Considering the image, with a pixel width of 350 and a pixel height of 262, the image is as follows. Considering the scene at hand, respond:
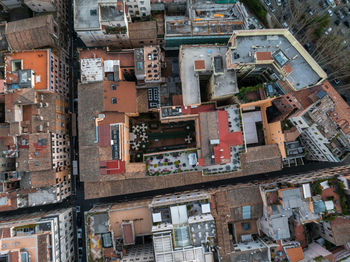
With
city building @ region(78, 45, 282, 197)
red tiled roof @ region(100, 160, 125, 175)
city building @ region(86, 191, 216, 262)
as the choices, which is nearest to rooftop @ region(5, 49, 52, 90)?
city building @ region(78, 45, 282, 197)

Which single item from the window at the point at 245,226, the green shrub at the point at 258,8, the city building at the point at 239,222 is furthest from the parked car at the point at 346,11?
the window at the point at 245,226

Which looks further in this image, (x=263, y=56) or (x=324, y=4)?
(x=324, y=4)

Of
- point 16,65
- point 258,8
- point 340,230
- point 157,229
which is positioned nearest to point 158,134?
point 157,229

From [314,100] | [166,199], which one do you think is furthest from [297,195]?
[166,199]

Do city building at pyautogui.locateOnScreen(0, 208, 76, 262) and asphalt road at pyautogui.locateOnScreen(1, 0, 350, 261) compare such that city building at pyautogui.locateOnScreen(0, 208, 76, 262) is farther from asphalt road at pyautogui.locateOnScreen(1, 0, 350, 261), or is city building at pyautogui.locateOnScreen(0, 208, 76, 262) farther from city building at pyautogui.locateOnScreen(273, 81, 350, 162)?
city building at pyautogui.locateOnScreen(273, 81, 350, 162)

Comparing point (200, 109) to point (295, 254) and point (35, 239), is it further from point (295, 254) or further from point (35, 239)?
point (35, 239)

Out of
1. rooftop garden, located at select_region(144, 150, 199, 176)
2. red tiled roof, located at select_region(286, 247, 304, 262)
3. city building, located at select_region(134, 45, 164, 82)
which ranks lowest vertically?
red tiled roof, located at select_region(286, 247, 304, 262)

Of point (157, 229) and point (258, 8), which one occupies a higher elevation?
point (258, 8)

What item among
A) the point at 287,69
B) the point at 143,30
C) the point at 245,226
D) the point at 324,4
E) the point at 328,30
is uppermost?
the point at 324,4
